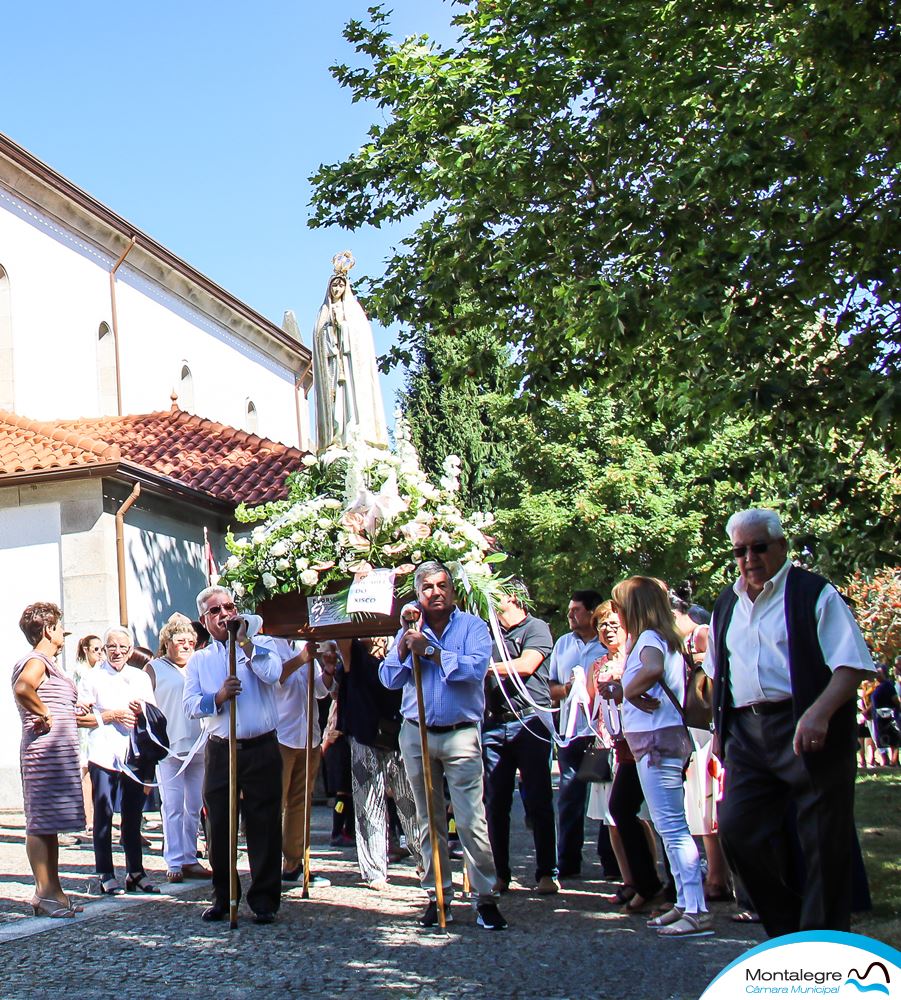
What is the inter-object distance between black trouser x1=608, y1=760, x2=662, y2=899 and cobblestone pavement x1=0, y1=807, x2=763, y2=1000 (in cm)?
28

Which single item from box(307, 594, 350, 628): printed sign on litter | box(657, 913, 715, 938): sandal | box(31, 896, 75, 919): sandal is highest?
box(307, 594, 350, 628): printed sign on litter

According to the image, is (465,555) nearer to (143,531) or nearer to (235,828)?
(235,828)

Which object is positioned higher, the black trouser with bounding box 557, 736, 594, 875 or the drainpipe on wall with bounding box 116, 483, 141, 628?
the drainpipe on wall with bounding box 116, 483, 141, 628

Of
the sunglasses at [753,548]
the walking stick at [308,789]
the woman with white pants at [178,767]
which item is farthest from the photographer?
the woman with white pants at [178,767]

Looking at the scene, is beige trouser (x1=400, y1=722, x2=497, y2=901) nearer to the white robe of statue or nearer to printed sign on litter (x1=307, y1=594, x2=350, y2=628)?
printed sign on litter (x1=307, y1=594, x2=350, y2=628)

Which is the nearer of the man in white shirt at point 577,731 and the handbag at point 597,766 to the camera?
the handbag at point 597,766

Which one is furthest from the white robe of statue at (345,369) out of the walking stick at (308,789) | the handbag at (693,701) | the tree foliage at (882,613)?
the tree foliage at (882,613)

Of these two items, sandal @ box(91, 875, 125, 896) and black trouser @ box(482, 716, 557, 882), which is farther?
sandal @ box(91, 875, 125, 896)

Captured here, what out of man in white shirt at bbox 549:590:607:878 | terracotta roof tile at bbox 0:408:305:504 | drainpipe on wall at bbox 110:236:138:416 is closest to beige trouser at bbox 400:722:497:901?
man in white shirt at bbox 549:590:607:878

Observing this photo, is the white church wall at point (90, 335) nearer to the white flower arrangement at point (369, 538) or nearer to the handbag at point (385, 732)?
the handbag at point (385, 732)

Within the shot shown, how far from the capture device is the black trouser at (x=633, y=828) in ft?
26.4

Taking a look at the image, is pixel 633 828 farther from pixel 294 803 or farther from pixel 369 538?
pixel 294 803

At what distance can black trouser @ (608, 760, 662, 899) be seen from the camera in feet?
26.4

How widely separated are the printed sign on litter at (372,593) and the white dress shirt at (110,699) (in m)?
2.80
